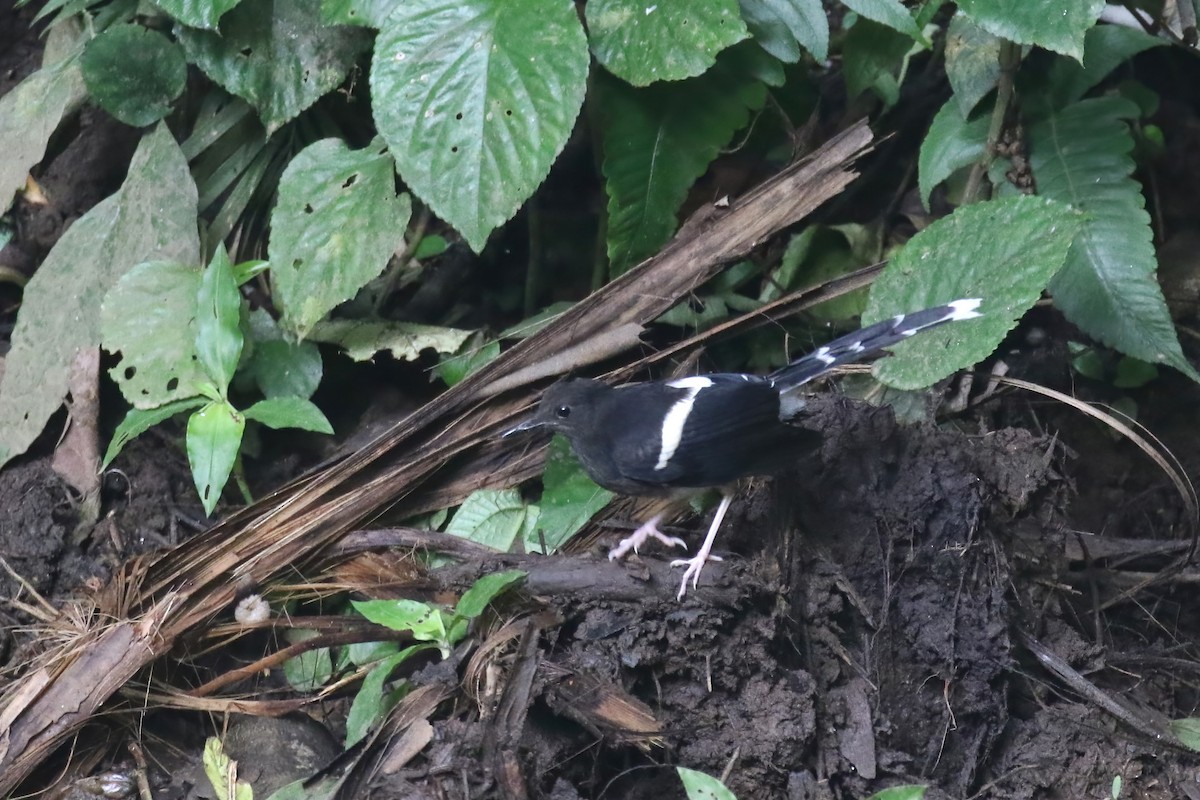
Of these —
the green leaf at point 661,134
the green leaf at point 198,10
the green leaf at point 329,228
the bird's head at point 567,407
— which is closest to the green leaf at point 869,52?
the green leaf at point 661,134

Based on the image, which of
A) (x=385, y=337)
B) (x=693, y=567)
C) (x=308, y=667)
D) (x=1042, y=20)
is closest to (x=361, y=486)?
(x=308, y=667)

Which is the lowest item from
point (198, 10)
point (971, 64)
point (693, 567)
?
point (693, 567)

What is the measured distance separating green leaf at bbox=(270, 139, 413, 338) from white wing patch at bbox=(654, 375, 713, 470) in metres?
1.14

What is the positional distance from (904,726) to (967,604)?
0.37m

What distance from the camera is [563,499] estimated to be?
3.41 metres

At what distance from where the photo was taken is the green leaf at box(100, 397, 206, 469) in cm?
340

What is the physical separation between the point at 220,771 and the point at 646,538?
1.30m

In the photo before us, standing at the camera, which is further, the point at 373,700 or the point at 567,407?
the point at 567,407

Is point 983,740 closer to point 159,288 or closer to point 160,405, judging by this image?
point 160,405

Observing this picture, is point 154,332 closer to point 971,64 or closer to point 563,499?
point 563,499

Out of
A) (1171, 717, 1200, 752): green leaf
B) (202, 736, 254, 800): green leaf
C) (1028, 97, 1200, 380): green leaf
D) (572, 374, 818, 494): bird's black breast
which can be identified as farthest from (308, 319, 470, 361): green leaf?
(1171, 717, 1200, 752): green leaf

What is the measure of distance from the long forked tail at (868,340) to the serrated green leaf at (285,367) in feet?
5.33

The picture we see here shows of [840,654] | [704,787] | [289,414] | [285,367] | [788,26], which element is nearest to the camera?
[704,787]

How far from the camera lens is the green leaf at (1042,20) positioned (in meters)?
2.90
